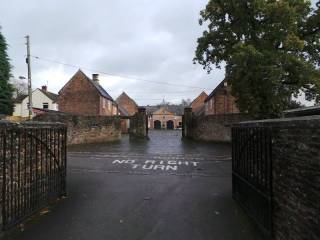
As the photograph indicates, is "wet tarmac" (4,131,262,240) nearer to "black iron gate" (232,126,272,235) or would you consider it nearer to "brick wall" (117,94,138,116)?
"black iron gate" (232,126,272,235)

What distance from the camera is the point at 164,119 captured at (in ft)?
335

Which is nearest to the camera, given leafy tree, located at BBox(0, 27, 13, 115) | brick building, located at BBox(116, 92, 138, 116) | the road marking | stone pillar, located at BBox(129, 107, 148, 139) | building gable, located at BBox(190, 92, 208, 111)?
the road marking

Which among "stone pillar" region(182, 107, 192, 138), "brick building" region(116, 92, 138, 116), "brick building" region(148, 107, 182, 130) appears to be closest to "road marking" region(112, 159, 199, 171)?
"stone pillar" region(182, 107, 192, 138)

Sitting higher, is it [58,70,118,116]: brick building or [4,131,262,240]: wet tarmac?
[58,70,118,116]: brick building

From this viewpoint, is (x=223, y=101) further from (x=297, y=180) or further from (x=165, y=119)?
(x=165, y=119)

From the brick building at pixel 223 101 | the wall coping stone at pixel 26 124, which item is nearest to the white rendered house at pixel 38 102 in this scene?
the brick building at pixel 223 101

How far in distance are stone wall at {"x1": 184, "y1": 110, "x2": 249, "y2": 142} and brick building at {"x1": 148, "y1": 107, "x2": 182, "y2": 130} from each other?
61287 mm

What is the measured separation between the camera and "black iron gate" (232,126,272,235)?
6.61 meters

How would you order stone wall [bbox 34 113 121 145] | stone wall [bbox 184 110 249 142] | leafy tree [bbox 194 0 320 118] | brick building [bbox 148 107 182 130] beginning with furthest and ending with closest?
brick building [bbox 148 107 182 130], stone wall [bbox 184 110 249 142], stone wall [bbox 34 113 121 145], leafy tree [bbox 194 0 320 118]

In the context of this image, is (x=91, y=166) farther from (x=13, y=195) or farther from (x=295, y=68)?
(x=295, y=68)

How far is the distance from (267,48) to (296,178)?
15.0 meters

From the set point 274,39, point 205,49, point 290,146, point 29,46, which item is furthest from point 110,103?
point 290,146

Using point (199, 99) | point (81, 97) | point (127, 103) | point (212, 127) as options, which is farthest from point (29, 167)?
point (199, 99)

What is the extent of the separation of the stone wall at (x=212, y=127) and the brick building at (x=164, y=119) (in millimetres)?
61287
